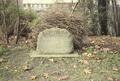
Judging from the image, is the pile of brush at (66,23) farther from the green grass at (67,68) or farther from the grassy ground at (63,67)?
the green grass at (67,68)

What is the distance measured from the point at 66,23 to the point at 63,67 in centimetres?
150

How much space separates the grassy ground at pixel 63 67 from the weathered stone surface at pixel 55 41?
39 cm

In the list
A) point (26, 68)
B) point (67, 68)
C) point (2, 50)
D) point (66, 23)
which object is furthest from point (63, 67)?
point (2, 50)

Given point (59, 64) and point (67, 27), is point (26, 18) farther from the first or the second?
point (59, 64)

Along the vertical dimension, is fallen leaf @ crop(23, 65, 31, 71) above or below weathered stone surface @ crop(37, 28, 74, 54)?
below

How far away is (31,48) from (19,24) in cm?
139

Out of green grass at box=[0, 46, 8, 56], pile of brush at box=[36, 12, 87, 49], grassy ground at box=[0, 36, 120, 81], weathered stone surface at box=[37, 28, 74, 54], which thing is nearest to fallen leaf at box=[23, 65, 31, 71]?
grassy ground at box=[0, 36, 120, 81]

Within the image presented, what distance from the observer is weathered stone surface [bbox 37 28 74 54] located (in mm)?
7602

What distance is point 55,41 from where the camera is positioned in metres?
7.64

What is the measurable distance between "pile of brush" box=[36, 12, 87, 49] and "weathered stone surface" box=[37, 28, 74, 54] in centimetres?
32

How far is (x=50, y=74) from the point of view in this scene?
6.53 meters

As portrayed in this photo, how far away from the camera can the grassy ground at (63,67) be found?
641 centimetres

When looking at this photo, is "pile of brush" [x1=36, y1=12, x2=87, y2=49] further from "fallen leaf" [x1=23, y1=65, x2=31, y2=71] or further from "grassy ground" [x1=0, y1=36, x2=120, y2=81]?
"fallen leaf" [x1=23, y1=65, x2=31, y2=71]

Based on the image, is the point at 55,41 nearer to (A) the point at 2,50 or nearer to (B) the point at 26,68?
(B) the point at 26,68
